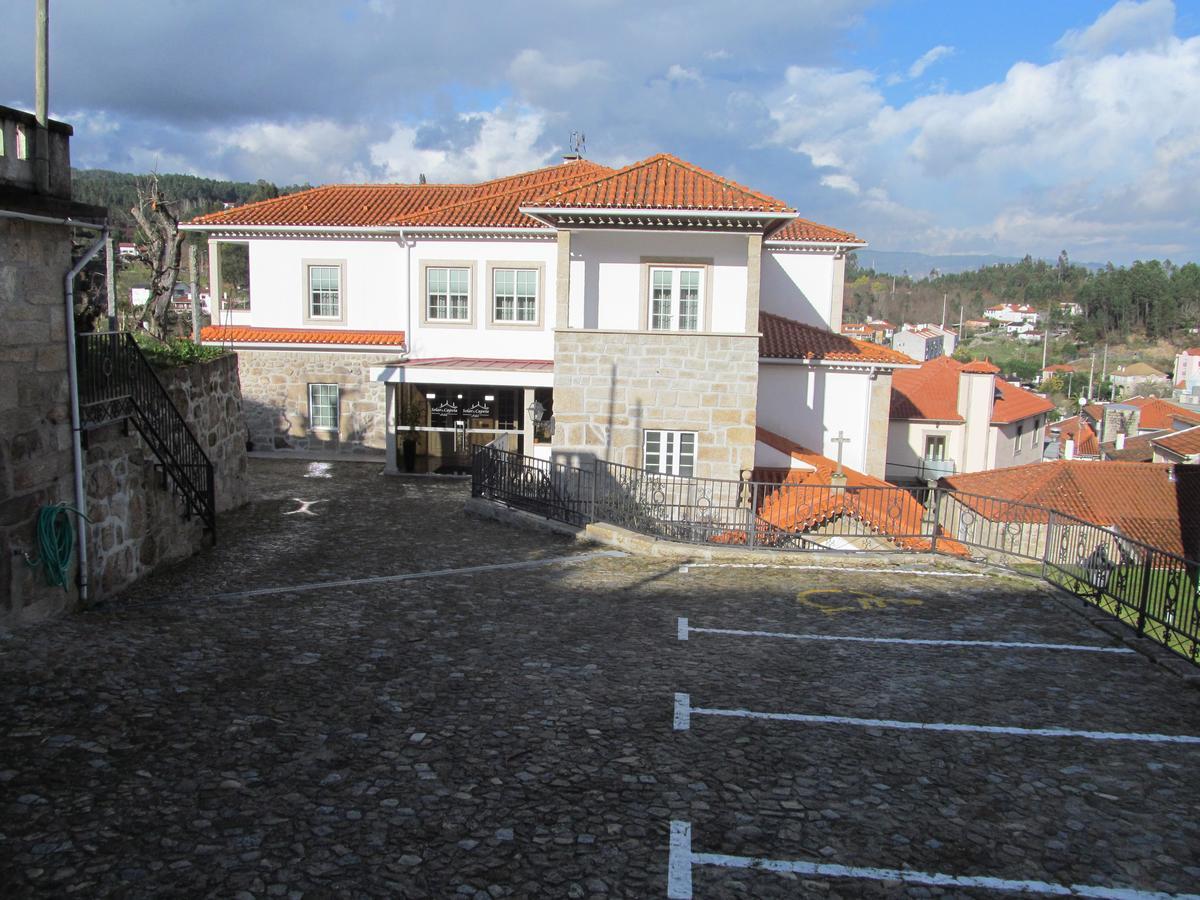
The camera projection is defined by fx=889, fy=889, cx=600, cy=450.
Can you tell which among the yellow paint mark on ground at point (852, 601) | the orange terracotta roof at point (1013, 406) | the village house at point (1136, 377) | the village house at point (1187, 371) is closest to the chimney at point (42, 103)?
the yellow paint mark on ground at point (852, 601)

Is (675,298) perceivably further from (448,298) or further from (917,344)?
(917,344)

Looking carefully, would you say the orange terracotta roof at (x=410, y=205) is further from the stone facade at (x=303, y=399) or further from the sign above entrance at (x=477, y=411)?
the sign above entrance at (x=477, y=411)

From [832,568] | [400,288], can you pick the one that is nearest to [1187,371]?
[400,288]

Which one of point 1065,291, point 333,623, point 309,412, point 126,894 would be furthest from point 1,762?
point 1065,291

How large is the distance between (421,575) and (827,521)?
7961 millimetres

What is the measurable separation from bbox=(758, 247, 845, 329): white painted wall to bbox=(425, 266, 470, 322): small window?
8.74m

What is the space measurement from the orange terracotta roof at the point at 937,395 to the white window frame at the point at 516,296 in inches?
933

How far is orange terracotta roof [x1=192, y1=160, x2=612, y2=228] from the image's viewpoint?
74.3 ft

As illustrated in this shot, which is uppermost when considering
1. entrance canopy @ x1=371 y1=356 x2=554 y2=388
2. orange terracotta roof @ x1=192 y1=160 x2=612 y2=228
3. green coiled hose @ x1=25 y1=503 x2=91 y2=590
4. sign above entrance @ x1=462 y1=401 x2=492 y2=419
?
orange terracotta roof @ x1=192 y1=160 x2=612 y2=228

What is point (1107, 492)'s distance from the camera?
32.4 meters

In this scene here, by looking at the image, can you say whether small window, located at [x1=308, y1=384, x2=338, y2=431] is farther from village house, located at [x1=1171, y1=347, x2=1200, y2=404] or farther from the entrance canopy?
village house, located at [x1=1171, y1=347, x2=1200, y2=404]

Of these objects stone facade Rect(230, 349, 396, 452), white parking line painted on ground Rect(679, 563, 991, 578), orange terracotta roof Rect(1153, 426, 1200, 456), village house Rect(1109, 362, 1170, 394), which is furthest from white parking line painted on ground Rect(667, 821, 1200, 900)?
village house Rect(1109, 362, 1170, 394)

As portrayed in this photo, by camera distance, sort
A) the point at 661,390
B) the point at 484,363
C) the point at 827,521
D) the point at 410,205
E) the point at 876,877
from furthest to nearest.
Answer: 1. the point at 410,205
2. the point at 484,363
3. the point at 661,390
4. the point at 827,521
5. the point at 876,877

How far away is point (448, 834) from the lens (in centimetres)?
494
